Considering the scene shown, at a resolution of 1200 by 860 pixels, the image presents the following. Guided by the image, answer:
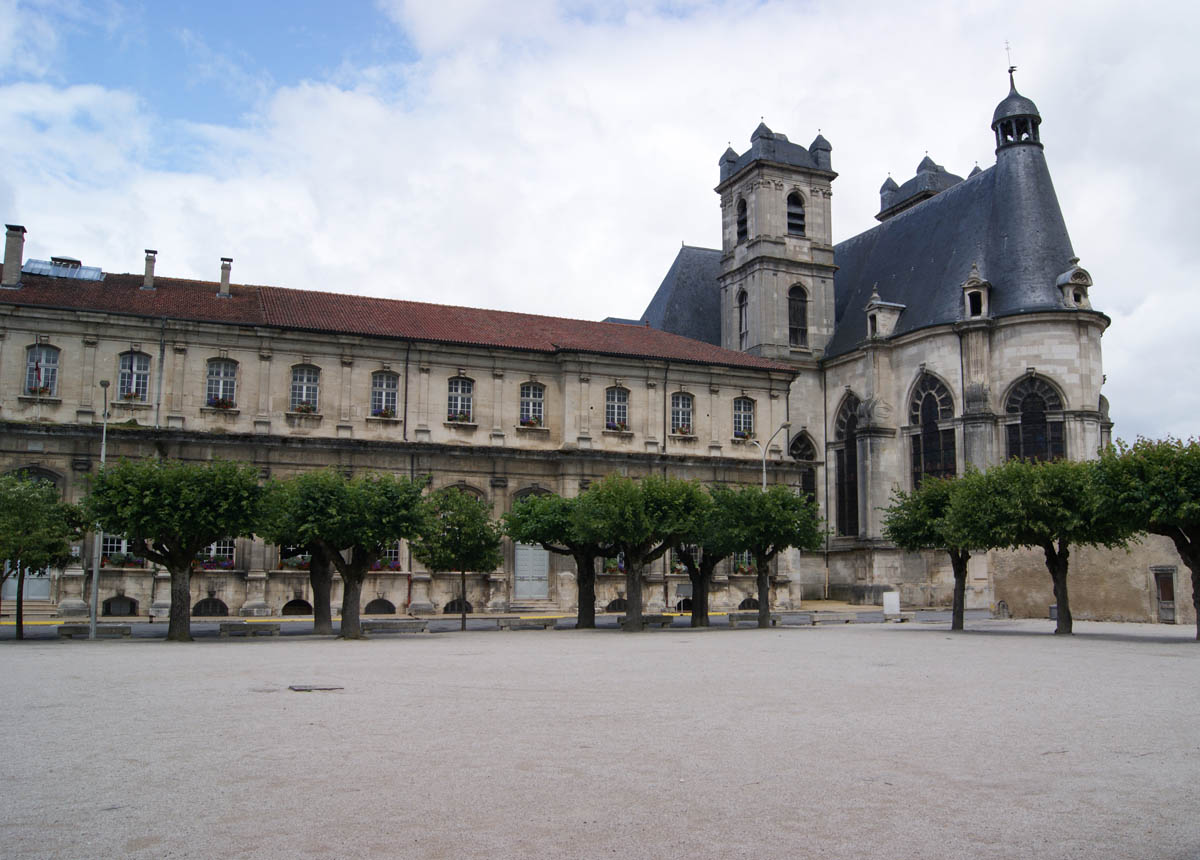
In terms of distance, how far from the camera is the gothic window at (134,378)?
128 ft

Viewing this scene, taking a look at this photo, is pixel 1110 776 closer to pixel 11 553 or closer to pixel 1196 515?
pixel 1196 515

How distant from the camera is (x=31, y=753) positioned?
9.60 meters

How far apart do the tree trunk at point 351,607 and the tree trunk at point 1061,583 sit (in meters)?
19.2

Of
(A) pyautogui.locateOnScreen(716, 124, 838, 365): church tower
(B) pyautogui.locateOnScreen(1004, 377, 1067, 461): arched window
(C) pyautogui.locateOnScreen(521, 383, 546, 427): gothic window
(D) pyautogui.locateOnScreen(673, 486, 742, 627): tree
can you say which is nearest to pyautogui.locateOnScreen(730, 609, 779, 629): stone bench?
(D) pyautogui.locateOnScreen(673, 486, 742, 627): tree

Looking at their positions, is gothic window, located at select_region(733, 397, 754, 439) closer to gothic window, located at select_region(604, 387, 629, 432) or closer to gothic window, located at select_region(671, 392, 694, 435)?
gothic window, located at select_region(671, 392, 694, 435)

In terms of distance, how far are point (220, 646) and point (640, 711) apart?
1563 cm

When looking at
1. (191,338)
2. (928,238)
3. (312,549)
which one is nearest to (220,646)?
(312,549)

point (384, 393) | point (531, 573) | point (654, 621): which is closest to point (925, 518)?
point (654, 621)

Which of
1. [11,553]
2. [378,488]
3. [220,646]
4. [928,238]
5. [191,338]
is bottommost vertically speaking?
[220,646]

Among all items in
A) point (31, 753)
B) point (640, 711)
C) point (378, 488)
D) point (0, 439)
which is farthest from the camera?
point (0, 439)

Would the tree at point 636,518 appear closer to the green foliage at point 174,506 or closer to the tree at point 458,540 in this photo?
the tree at point 458,540

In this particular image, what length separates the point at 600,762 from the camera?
9.34 m

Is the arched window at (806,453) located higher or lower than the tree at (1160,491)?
higher

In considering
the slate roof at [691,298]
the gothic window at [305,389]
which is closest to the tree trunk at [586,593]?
the gothic window at [305,389]
